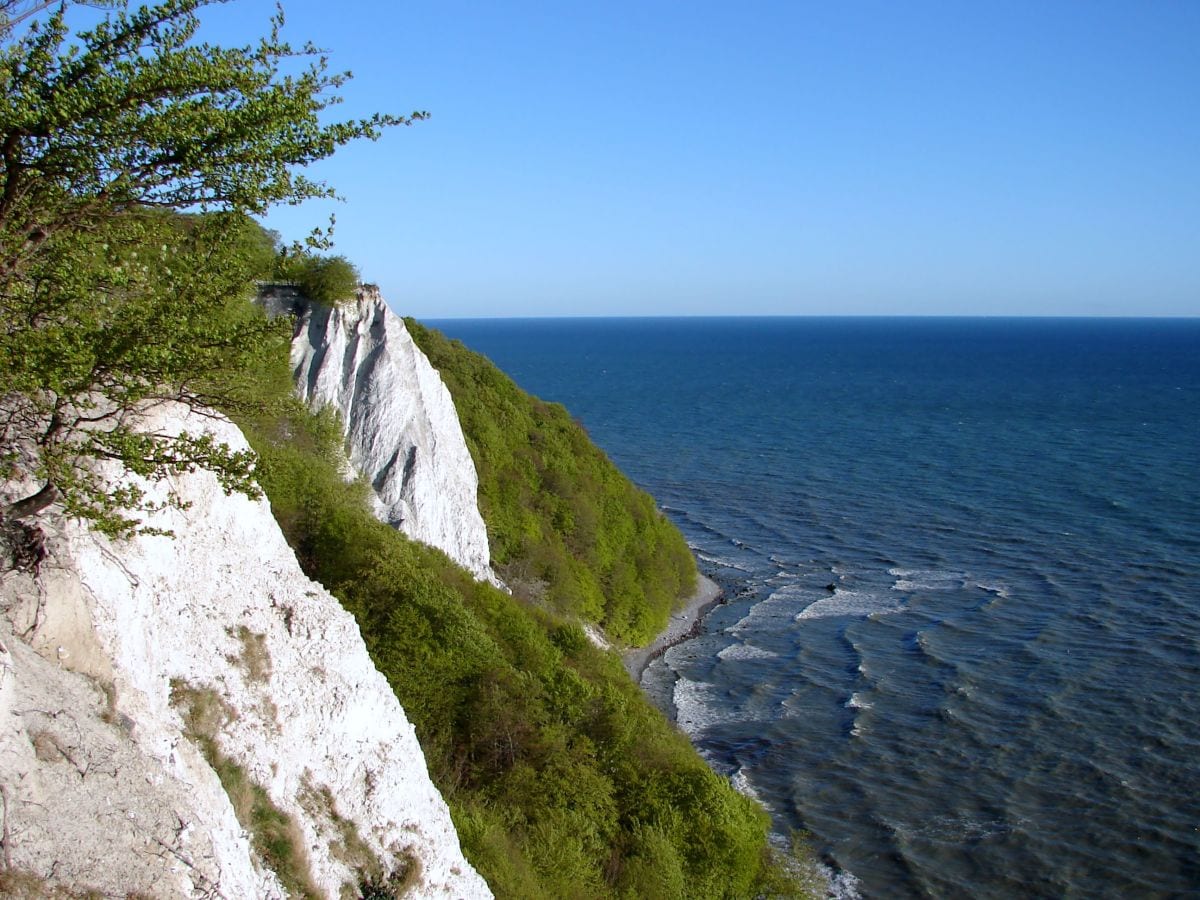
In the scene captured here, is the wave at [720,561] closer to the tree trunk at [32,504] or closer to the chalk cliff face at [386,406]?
the chalk cliff face at [386,406]

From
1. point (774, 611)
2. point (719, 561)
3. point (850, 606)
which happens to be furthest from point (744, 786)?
point (719, 561)

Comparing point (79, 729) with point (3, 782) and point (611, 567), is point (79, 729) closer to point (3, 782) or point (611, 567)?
point (3, 782)

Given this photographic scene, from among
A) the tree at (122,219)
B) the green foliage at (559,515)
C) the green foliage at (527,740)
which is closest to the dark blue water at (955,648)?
the green foliage at (559,515)

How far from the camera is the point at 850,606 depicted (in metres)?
46.9

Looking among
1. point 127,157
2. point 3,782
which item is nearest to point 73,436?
point 127,157

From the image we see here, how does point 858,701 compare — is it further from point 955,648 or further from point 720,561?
point 720,561

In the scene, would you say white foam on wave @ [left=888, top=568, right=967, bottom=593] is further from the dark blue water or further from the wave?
the wave

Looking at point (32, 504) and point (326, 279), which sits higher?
point (326, 279)

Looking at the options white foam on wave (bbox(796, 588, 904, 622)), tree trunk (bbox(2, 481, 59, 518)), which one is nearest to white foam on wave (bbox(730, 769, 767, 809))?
white foam on wave (bbox(796, 588, 904, 622))

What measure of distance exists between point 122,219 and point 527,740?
50.7 feet

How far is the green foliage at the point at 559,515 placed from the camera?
40.9m

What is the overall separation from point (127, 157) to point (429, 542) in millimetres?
24190

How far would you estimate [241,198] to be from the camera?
1078 cm

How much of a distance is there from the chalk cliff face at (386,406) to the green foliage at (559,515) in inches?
212
